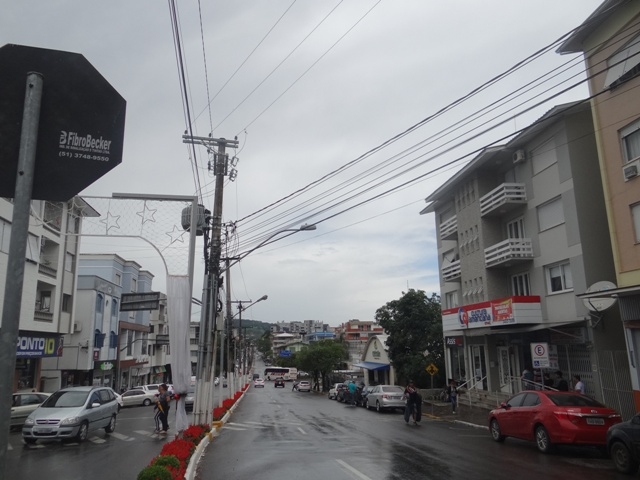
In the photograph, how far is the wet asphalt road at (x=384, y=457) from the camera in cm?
1022

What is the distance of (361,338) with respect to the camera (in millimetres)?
112125

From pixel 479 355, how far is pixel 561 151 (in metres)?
12.8

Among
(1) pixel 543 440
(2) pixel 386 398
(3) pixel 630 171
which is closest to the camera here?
(1) pixel 543 440

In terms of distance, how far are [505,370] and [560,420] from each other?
583 inches

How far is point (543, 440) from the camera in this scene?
12.8m

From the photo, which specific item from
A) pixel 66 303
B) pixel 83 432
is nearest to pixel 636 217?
pixel 83 432

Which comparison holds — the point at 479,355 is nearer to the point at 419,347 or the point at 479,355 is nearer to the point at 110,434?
the point at 419,347

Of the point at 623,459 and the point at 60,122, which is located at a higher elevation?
the point at 60,122

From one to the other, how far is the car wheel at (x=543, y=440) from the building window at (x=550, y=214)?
11670mm

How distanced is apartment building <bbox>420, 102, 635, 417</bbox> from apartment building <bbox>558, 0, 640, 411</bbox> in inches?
89.6

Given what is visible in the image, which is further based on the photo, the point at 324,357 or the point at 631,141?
the point at 324,357

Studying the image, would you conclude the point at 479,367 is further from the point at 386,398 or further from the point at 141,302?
the point at 141,302

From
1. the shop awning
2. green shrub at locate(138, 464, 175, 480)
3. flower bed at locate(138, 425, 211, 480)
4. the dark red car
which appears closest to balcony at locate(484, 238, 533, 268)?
the dark red car

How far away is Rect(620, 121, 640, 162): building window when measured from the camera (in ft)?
55.0
